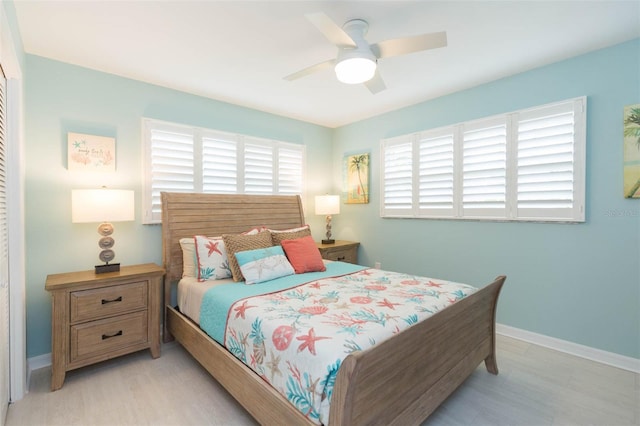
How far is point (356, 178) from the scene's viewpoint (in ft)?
14.4

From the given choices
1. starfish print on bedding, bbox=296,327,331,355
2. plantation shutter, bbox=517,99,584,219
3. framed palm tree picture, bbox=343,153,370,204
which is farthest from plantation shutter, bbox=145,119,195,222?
plantation shutter, bbox=517,99,584,219

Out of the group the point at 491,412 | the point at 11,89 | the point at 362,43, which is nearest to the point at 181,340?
the point at 11,89

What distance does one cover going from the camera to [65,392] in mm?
2111

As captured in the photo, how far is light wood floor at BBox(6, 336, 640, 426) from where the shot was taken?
72.8 inches

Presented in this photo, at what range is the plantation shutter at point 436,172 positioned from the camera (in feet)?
11.1

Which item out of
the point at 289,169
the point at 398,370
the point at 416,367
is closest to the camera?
the point at 398,370

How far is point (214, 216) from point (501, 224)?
3.03 m

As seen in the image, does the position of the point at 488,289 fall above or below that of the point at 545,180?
below

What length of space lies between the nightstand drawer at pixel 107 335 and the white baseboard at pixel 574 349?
3.44m

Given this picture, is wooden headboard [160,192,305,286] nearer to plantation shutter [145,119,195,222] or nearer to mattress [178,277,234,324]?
plantation shutter [145,119,195,222]

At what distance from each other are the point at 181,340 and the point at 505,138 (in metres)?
3.59

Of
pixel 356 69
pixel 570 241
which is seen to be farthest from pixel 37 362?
pixel 570 241

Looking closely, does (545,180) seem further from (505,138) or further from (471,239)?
(471,239)

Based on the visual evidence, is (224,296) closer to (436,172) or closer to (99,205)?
(99,205)
